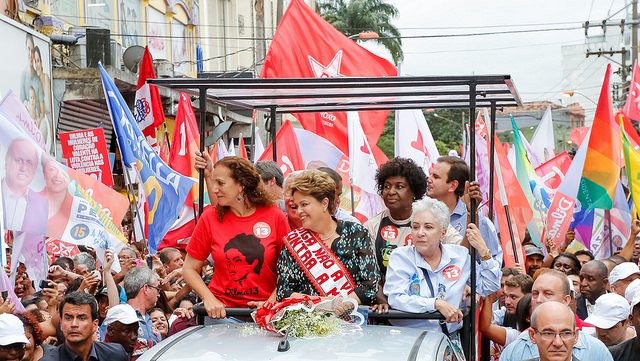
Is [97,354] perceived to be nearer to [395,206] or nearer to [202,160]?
[202,160]

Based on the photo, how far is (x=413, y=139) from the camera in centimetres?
1349

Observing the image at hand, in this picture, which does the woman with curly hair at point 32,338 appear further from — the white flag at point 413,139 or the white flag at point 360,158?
the white flag at point 413,139

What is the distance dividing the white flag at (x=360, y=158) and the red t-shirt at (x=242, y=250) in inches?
228

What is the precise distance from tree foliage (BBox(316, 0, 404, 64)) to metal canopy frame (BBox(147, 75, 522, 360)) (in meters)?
44.9

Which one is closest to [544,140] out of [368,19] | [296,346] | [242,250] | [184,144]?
[184,144]

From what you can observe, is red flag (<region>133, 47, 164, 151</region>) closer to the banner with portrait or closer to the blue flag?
the blue flag

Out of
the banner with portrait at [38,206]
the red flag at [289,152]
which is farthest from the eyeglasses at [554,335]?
the red flag at [289,152]

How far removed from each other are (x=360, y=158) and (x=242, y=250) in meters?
6.06

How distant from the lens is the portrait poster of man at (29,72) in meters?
13.4

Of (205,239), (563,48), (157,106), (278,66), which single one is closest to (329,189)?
(205,239)

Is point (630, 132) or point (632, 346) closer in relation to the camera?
point (632, 346)

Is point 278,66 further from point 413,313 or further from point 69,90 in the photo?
point 69,90

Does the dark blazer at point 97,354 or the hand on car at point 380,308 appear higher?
the hand on car at point 380,308

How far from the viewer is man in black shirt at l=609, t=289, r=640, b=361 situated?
20.8 ft
